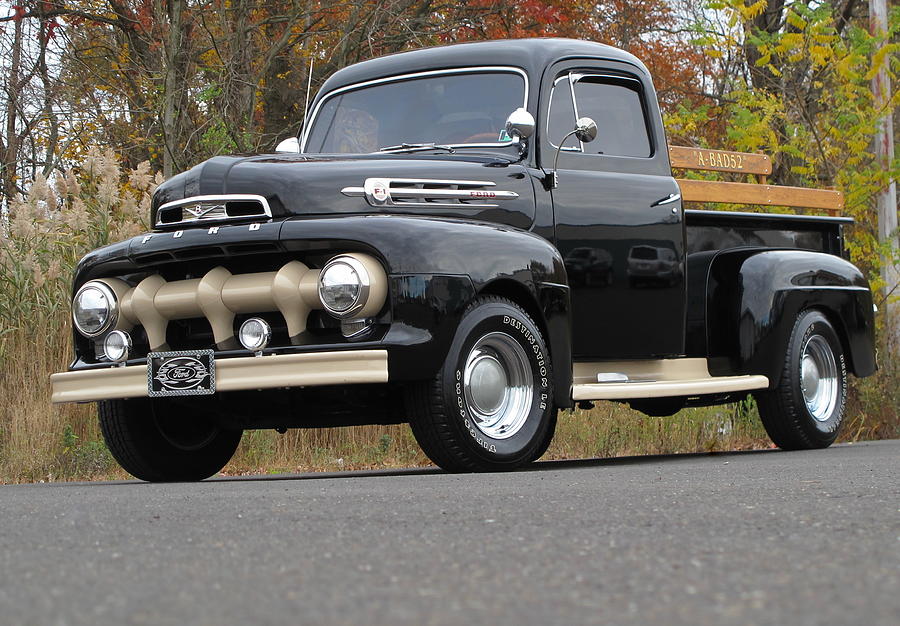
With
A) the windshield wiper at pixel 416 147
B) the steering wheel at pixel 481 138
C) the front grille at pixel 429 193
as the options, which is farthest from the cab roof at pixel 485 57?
the front grille at pixel 429 193

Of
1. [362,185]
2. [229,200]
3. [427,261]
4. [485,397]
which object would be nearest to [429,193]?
[362,185]

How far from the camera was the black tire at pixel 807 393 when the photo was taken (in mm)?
9555

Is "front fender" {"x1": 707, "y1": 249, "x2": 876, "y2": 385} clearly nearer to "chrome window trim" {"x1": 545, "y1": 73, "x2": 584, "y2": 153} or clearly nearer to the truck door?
the truck door

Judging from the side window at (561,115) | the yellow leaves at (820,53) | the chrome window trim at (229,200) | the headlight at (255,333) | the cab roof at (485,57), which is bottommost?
the headlight at (255,333)

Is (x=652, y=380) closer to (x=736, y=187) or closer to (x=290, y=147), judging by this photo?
(x=290, y=147)

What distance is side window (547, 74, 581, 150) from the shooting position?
851 cm

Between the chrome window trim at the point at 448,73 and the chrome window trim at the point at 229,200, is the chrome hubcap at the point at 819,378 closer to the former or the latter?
the chrome window trim at the point at 448,73

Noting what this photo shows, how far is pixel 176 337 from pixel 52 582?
4127 millimetres

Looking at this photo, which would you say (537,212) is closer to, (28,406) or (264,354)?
(264,354)

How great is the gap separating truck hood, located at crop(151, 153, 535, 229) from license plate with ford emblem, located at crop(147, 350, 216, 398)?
706 mm

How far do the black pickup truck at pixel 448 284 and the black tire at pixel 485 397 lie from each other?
1cm

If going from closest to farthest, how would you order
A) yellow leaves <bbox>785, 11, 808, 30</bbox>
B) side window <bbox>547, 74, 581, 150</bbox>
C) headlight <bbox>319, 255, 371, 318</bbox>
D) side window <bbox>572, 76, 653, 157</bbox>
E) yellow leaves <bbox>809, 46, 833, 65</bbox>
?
headlight <bbox>319, 255, 371, 318</bbox>, side window <bbox>547, 74, 581, 150</bbox>, side window <bbox>572, 76, 653, 157</bbox>, yellow leaves <bbox>809, 46, 833, 65</bbox>, yellow leaves <bbox>785, 11, 808, 30</bbox>

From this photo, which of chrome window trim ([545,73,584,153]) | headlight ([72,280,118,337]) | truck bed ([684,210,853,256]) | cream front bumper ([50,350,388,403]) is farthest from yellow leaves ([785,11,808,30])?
cream front bumper ([50,350,388,403])

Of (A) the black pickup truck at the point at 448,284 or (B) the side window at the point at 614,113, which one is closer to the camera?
(A) the black pickup truck at the point at 448,284
